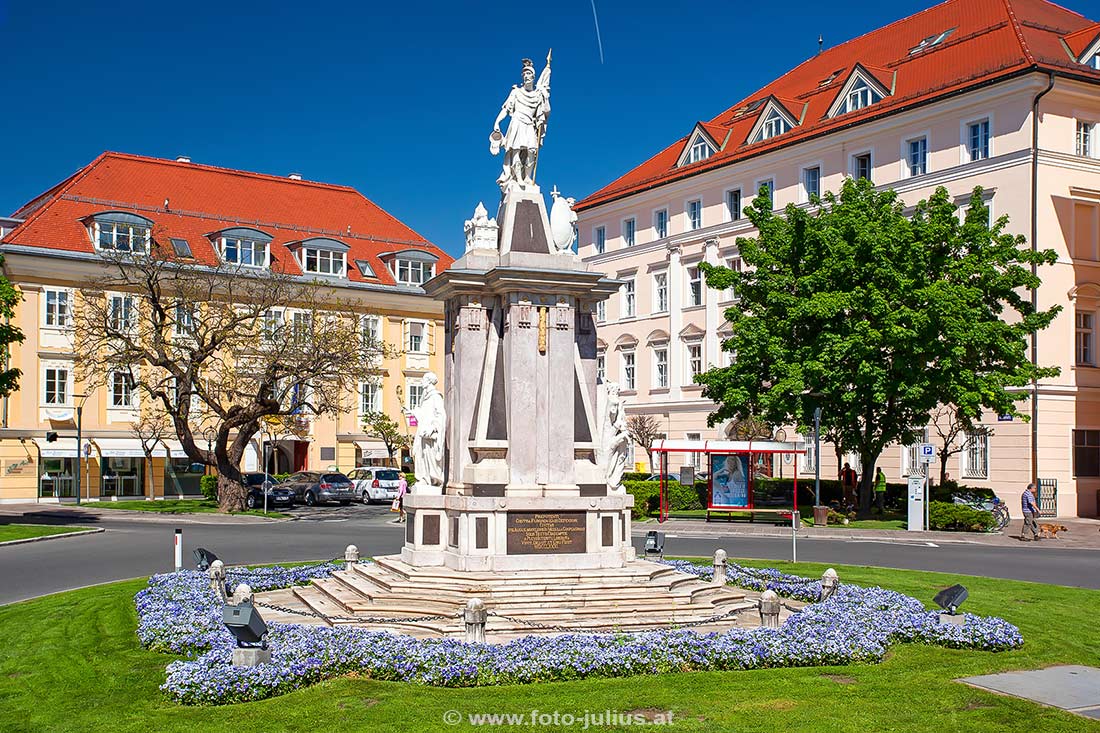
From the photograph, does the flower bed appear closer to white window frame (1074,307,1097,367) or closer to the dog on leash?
the dog on leash

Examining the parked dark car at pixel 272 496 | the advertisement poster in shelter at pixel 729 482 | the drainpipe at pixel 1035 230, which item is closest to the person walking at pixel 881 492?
the advertisement poster in shelter at pixel 729 482

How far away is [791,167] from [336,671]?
138ft

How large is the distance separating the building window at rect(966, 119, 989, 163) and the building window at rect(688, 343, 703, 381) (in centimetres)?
1641

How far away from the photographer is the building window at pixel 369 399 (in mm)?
59500

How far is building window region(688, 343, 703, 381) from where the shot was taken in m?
54.2

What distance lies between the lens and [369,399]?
59938mm

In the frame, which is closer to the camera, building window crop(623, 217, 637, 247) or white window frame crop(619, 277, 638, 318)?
white window frame crop(619, 277, 638, 318)

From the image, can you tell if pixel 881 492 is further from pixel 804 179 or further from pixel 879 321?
pixel 804 179

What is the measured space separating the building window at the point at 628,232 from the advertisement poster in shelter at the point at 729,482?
25.7m

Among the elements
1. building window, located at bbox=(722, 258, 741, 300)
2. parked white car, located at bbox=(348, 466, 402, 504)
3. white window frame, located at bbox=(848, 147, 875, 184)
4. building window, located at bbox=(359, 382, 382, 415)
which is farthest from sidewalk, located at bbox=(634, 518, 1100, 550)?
building window, located at bbox=(359, 382, 382, 415)

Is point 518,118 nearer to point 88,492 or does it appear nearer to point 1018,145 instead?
point 1018,145

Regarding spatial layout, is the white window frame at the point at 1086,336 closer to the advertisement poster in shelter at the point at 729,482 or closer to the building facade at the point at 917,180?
the building facade at the point at 917,180

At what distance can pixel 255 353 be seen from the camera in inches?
1706

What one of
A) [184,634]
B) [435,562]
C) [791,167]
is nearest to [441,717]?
[184,634]
